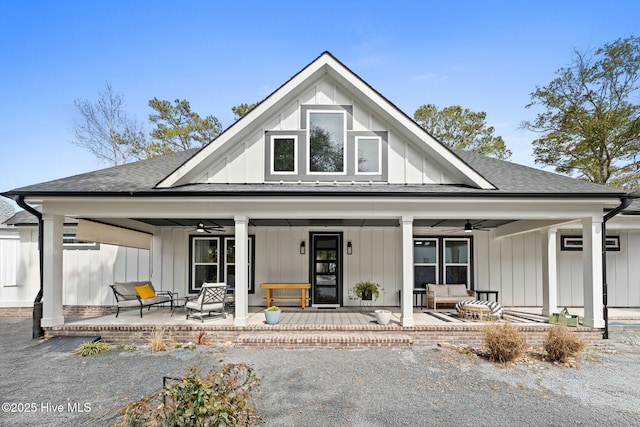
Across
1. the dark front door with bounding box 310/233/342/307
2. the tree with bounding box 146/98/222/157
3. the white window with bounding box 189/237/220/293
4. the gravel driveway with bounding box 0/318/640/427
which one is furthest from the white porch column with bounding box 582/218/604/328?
the tree with bounding box 146/98/222/157

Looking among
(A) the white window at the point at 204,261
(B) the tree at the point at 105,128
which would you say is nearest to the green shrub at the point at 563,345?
(A) the white window at the point at 204,261

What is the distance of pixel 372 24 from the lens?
39.4ft

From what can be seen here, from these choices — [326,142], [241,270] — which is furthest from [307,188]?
[241,270]

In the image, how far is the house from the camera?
289 inches

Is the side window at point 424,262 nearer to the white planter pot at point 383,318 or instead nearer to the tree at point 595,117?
the white planter pot at point 383,318

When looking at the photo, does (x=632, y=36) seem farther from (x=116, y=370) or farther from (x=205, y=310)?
(x=116, y=370)

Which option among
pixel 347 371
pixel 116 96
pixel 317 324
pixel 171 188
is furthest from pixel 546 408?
pixel 116 96

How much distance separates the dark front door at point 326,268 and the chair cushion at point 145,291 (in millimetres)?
4451

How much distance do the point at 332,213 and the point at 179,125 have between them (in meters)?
19.6

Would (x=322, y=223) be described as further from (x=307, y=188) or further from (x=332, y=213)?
(x=307, y=188)

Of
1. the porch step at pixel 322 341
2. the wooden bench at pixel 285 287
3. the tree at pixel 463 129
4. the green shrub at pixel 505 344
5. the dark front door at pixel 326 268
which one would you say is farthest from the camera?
the tree at pixel 463 129

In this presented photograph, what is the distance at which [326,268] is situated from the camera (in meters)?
10.8

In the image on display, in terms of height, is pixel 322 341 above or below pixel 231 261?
below

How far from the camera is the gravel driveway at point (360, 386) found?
4008mm
